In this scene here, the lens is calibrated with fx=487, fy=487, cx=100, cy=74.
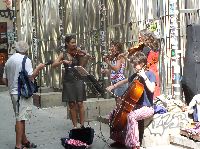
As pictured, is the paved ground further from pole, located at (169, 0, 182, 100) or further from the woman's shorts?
pole, located at (169, 0, 182, 100)

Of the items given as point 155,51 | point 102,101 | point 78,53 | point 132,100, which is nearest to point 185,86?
point 155,51

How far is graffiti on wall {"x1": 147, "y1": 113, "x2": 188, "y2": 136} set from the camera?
7.39 metres

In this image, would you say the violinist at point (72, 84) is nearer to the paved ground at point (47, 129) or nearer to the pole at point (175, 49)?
the paved ground at point (47, 129)

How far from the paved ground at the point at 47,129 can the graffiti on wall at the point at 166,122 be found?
0.26 meters

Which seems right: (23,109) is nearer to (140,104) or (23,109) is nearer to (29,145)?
(29,145)

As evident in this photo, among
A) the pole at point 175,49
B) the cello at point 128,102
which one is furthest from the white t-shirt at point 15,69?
the pole at point 175,49

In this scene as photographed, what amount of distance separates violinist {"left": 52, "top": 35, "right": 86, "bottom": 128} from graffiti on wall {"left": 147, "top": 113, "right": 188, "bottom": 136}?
A: 2325 mm

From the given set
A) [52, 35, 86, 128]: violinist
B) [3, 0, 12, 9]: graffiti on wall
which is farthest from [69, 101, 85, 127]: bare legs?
[3, 0, 12, 9]: graffiti on wall

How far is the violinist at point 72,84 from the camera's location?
9.30 metres

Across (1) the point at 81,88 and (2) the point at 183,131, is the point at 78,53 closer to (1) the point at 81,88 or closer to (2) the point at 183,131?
(1) the point at 81,88

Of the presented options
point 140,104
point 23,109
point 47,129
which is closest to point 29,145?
point 23,109

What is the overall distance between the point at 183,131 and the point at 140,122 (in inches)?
26.3

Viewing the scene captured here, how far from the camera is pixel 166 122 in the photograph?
24.5ft

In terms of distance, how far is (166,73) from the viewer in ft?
30.0
